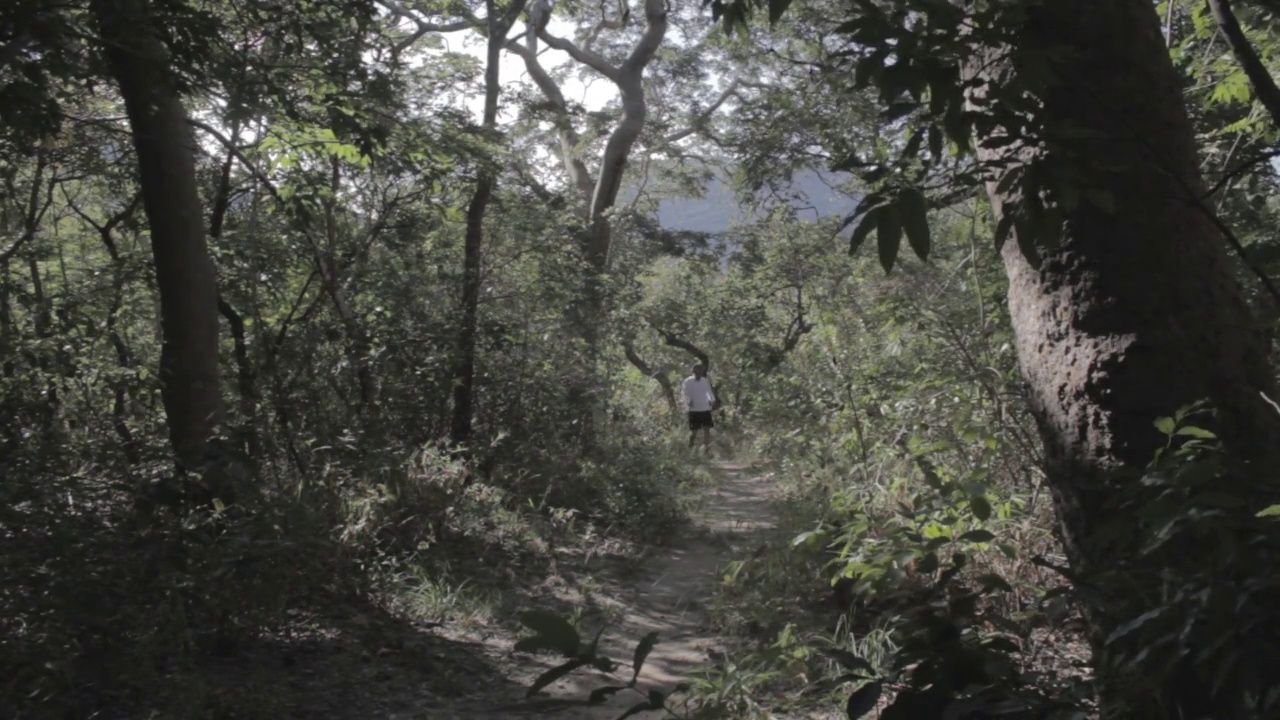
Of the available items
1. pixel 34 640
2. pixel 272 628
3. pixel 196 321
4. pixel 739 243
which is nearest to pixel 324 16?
pixel 196 321

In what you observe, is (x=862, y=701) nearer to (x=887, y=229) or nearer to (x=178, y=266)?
(x=887, y=229)

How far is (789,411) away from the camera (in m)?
9.34

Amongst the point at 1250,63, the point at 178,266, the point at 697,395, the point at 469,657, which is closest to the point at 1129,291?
the point at 1250,63

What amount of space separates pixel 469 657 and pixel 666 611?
167cm

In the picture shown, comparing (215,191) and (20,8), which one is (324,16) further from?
(20,8)

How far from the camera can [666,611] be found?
680 cm

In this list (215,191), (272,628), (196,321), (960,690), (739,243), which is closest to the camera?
(960,690)

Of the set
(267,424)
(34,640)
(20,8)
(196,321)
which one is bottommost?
(34,640)

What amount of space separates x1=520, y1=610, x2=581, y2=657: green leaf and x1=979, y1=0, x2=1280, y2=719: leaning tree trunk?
1.42 meters

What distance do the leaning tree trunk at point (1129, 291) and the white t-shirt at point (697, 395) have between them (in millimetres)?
12399

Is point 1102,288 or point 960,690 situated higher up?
point 1102,288

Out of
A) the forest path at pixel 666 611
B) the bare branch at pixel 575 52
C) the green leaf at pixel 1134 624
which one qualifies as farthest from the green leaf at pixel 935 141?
the bare branch at pixel 575 52

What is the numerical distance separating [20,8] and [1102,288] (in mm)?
4233

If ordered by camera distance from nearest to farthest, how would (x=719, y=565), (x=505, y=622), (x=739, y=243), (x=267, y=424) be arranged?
(x=505, y=622) → (x=267, y=424) → (x=719, y=565) → (x=739, y=243)
